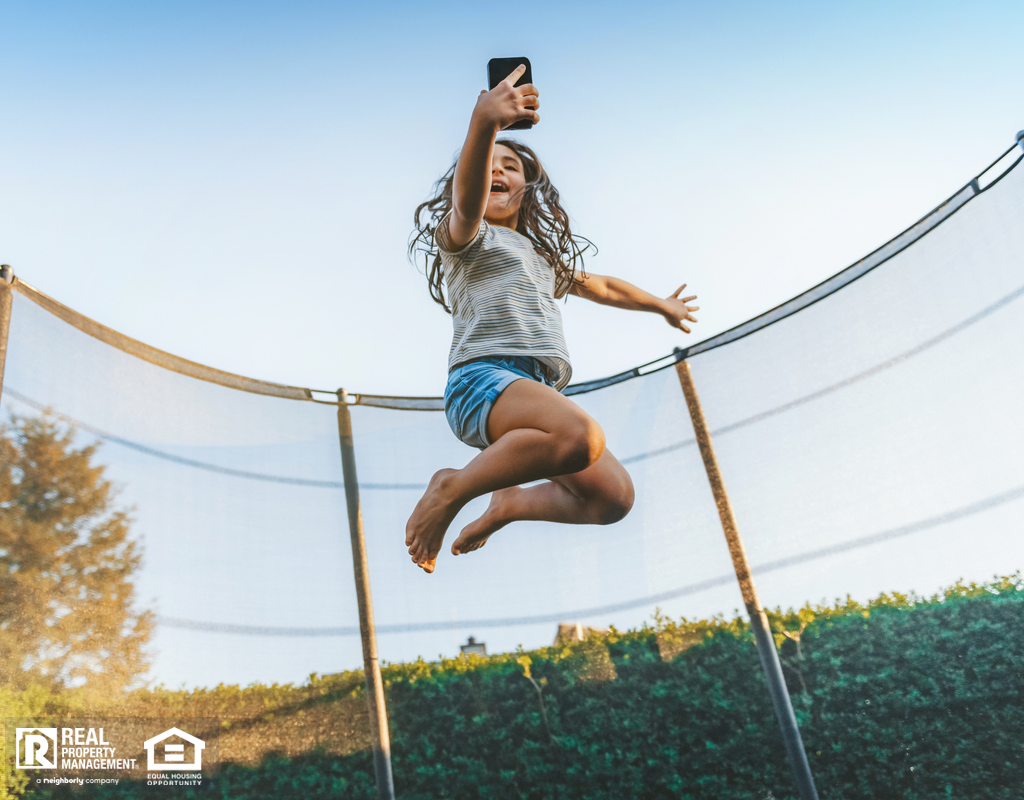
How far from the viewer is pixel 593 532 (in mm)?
2887

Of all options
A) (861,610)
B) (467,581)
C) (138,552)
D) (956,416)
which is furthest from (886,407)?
(138,552)

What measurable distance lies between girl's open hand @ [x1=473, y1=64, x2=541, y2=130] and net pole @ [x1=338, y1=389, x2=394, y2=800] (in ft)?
5.99

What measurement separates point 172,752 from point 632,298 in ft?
6.24

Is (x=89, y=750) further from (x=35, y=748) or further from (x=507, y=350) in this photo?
(x=507, y=350)

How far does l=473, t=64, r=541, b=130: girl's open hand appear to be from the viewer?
3.73 feet

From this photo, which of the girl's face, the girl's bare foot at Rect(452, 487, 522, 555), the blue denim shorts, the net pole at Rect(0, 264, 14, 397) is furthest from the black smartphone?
the net pole at Rect(0, 264, 14, 397)

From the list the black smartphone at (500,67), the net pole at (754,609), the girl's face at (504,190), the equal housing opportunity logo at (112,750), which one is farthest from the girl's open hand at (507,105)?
the equal housing opportunity logo at (112,750)

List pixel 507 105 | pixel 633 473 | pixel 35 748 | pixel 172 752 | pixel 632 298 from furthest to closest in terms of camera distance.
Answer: pixel 633 473 < pixel 172 752 < pixel 35 748 < pixel 632 298 < pixel 507 105

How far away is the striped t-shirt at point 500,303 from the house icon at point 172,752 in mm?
1643

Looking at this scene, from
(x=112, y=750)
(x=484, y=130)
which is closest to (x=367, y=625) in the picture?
(x=112, y=750)

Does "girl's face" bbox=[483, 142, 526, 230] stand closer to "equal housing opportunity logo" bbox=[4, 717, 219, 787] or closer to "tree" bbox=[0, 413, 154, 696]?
"tree" bbox=[0, 413, 154, 696]

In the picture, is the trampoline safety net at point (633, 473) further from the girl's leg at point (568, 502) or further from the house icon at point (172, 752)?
the girl's leg at point (568, 502)

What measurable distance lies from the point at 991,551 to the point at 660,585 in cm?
105

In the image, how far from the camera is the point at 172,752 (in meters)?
2.26
